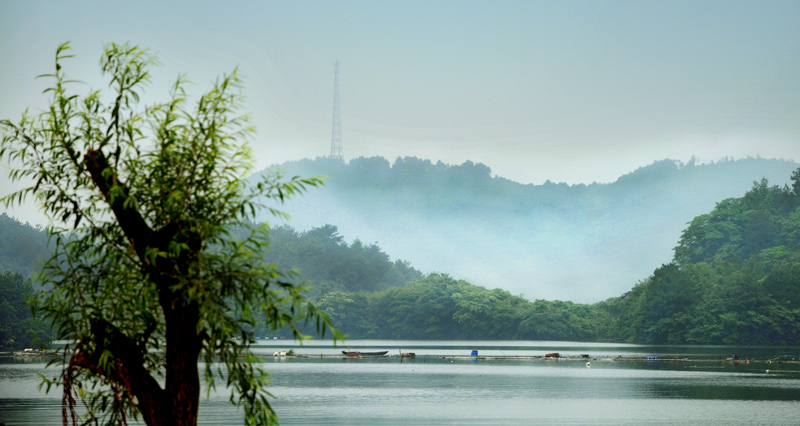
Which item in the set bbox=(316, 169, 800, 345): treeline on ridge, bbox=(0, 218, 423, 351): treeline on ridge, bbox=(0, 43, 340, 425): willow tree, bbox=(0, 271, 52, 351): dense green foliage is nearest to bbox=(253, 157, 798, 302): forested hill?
bbox=(0, 218, 423, 351): treeline on ridge

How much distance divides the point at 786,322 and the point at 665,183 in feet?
398

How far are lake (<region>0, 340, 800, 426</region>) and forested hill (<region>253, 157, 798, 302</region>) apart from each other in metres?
111

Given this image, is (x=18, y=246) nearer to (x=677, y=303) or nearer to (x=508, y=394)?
(x=677, y=303)

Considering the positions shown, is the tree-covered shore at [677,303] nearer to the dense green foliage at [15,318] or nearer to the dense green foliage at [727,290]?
the dense green foliage at [727,290]

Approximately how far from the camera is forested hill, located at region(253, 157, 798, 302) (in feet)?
543

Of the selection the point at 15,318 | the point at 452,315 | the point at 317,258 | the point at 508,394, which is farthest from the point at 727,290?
the point at 317,258

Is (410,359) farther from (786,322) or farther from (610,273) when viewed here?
(610,273)

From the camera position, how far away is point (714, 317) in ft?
236

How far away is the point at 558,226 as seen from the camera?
188 m

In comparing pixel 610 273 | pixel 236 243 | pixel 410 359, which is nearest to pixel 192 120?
pixel 236 243

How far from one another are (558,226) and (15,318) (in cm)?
14217

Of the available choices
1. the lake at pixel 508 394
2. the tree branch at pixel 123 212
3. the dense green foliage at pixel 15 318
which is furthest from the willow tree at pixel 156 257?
the dense green foliage at pixel 15 318

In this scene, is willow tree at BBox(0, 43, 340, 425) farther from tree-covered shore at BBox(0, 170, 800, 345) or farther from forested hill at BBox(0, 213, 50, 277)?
forested hill at BBox(0, 213, 50, 277)

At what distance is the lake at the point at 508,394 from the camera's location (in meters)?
26.1
